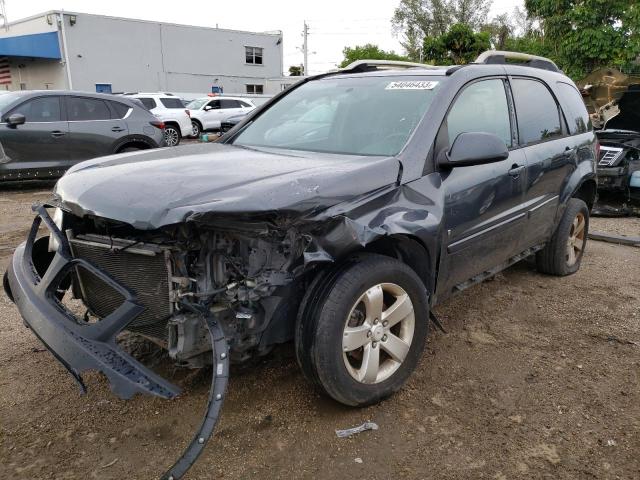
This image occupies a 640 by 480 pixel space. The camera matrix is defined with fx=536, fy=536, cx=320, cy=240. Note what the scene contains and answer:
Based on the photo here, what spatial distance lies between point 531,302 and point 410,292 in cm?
193

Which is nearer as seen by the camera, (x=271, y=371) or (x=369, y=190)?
(x=369, y=190)

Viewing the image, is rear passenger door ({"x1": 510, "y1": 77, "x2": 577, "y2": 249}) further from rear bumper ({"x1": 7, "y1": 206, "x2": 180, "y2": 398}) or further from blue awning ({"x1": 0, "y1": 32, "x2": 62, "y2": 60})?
blue awning ({"x1": 0, "y1": 32, "x2": 62, "y2": 60})

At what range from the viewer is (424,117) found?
3.08 m

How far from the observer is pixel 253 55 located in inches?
1452

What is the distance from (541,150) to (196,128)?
1833 cm

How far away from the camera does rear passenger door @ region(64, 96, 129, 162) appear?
8648 mm

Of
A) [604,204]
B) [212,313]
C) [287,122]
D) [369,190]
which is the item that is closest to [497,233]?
[369,190]

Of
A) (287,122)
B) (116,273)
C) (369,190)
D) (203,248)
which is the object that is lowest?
(116,273)

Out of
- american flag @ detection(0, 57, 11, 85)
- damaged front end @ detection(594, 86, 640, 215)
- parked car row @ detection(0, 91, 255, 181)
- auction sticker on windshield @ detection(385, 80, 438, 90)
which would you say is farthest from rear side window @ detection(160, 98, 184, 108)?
american flag @ detection(0, 57, 11, 85)

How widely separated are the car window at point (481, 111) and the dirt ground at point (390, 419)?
4.58 ft

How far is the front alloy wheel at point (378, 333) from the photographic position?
2.63m

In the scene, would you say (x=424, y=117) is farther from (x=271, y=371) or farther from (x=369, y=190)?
(x=271, y=371)

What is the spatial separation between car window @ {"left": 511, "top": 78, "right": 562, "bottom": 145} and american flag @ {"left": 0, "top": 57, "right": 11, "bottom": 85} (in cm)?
3547

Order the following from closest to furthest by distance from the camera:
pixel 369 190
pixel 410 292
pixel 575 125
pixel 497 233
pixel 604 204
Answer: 1. pixel 369 190
2. pixel 410 292
3. pixel 497 233
4. pixel 575 125
5. pixel 604 204
